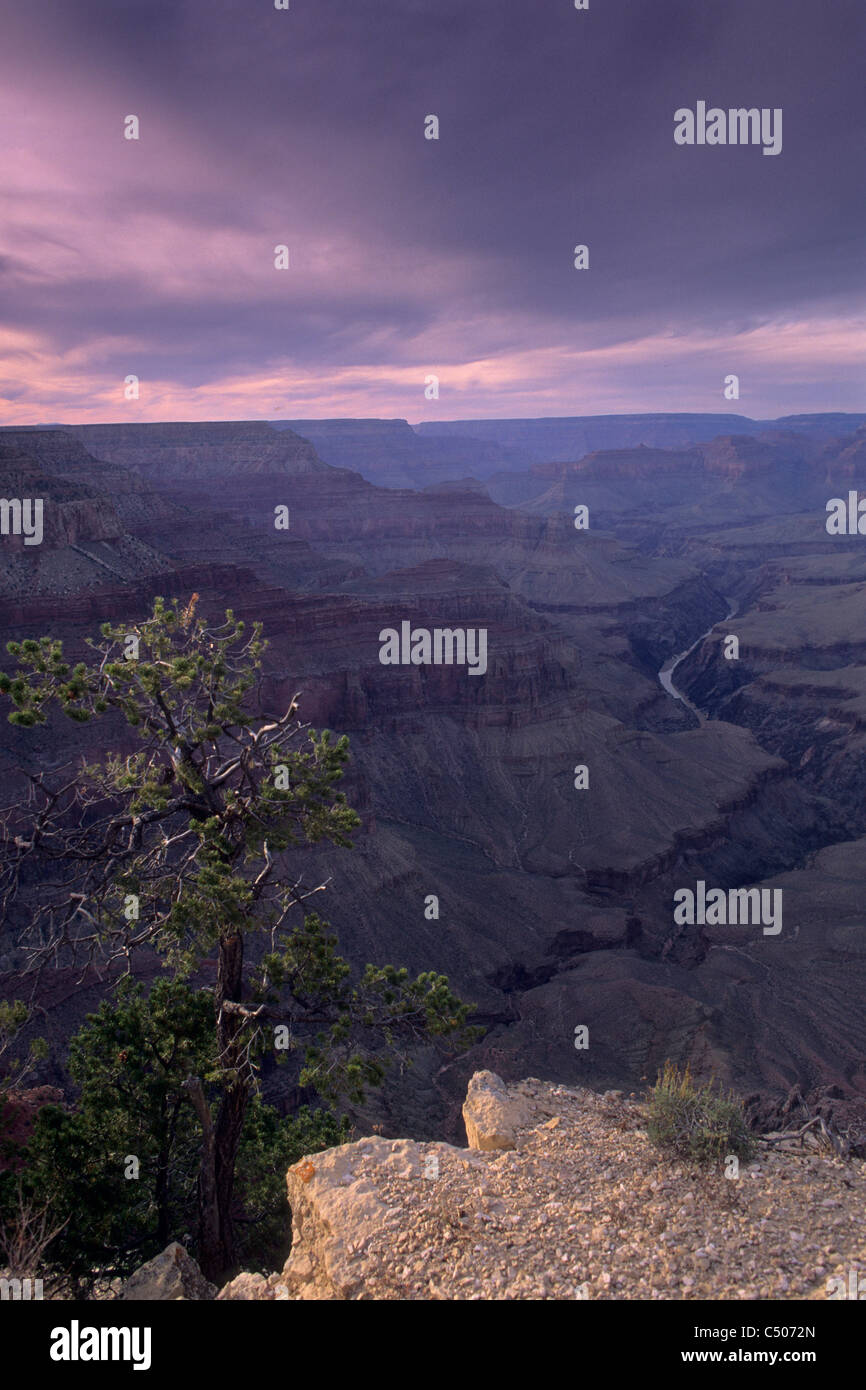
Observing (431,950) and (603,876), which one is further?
(603,876)

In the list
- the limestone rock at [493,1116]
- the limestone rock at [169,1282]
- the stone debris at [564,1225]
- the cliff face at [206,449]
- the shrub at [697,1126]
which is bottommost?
the limestone rock at [169,1282]

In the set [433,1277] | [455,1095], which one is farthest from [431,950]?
[433,1277]

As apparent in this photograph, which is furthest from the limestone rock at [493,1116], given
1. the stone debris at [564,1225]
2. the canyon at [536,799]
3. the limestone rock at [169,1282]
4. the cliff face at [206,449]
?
the cliff face at [206,449]

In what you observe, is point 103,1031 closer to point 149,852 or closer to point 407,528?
point 149,852

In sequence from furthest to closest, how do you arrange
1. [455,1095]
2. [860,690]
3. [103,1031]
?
1. [860,690]
2. [455,1095]
3. [103,1031]

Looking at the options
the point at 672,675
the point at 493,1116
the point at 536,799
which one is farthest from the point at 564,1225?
the point at 672,675

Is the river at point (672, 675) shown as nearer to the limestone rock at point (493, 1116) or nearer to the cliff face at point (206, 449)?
the cliff face at point (206, 449)
